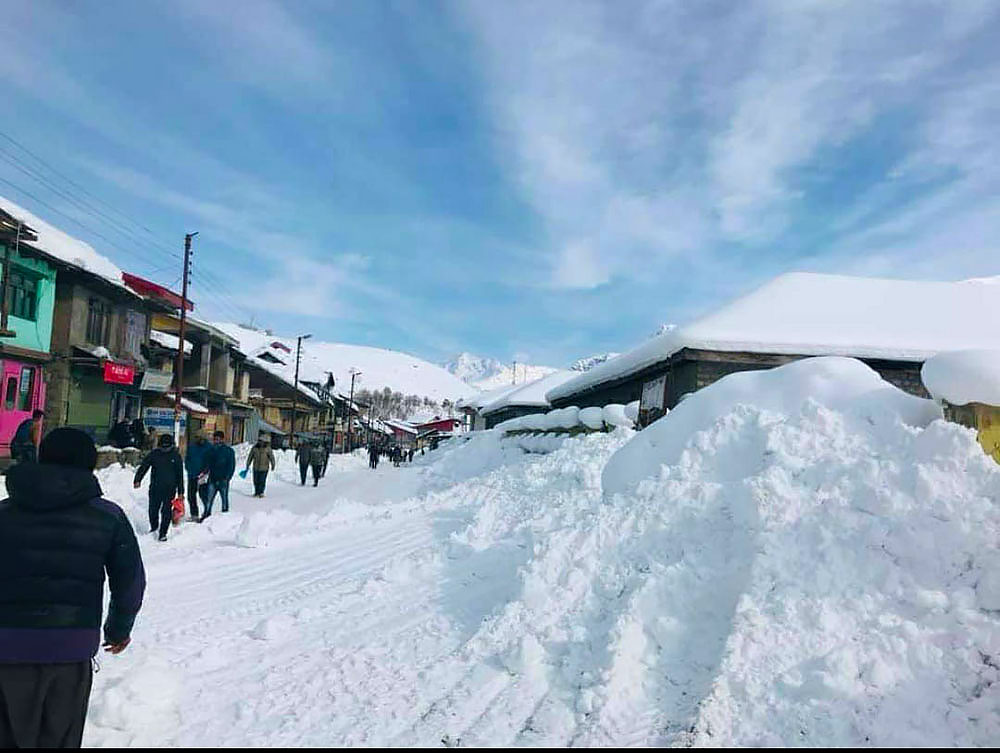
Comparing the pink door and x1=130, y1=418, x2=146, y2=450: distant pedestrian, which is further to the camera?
x1=130, y1=418, x2=146, y2=450: distant pedestrian

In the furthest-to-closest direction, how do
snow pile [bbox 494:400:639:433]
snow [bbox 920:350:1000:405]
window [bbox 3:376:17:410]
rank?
window [bbox 3:376:17:410] < snow pile [bbox 494:400:639:433] < snow [bbox 920:350:1000:405]

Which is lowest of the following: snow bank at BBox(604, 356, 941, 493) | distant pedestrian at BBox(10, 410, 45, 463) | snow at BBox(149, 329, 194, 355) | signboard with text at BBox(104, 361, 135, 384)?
distant pedestrian at BBox(10, 410, 45, 463)

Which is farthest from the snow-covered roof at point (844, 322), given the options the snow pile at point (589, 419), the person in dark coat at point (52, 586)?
the person in dark coat at point (52, 586)

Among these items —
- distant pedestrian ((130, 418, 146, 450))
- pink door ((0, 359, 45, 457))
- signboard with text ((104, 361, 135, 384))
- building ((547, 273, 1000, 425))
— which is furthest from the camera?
distant pedestrian ((130, 418, 146, 450))

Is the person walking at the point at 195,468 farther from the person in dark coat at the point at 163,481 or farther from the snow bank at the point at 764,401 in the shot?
the snow bank at the point at 764,401

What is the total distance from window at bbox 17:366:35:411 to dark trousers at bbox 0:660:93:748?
20.6 m

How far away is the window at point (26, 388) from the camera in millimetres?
19688

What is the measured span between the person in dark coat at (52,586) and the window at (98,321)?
76.3 ft

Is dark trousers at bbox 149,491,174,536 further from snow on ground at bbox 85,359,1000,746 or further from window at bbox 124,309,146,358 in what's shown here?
window at bbox 124,309,146,358

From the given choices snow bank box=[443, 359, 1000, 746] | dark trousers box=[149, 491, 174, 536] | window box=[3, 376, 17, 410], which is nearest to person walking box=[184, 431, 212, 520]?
dark trousers box=[149, 491, 174, 536]

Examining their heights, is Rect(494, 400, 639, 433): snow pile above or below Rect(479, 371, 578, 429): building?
below

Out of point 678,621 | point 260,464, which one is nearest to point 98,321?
point 260,464

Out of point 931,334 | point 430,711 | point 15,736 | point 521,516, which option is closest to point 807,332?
point 931,334

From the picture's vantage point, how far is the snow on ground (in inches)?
149
